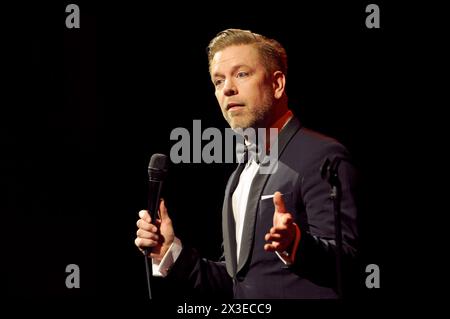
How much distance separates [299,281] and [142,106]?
1.30 meters

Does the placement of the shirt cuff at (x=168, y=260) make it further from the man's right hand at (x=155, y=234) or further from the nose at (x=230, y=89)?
the nose at (x=230, y=89)

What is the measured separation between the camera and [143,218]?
1.81 meters

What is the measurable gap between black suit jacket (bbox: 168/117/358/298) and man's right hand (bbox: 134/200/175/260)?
0.10m

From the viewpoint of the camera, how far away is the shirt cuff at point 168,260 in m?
Answer: 1.99

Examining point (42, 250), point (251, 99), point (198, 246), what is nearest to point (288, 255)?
point (251, 99)

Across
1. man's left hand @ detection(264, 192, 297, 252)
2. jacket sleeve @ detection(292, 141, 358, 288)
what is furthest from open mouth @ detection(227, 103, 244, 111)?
man's left hand @ detection(264, 192, 297, 252)

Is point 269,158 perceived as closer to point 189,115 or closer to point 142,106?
point 189,115

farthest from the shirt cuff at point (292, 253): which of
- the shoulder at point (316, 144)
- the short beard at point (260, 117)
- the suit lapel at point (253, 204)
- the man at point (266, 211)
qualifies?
the short beard at point (260, 117)

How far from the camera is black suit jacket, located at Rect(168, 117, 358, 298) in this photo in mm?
1742

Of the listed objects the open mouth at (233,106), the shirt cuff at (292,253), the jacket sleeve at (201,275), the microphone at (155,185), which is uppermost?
the open mouth at (233,106)

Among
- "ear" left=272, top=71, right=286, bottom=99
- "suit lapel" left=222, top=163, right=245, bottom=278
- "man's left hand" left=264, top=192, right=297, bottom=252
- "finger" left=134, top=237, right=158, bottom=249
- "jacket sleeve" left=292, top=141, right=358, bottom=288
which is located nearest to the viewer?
"man's left hand" left=264, top=192, right=297, bottom=252

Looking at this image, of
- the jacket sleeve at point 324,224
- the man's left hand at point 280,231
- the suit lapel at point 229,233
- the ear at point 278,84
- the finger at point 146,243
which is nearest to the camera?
the man's left hand at point 280,231

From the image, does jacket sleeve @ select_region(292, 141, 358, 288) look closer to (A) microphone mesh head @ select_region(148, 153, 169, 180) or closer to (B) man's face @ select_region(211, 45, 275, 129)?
(B) man's face @ select_region(211, 45, 275, 129)

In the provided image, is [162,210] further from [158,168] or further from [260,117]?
[260,117]
